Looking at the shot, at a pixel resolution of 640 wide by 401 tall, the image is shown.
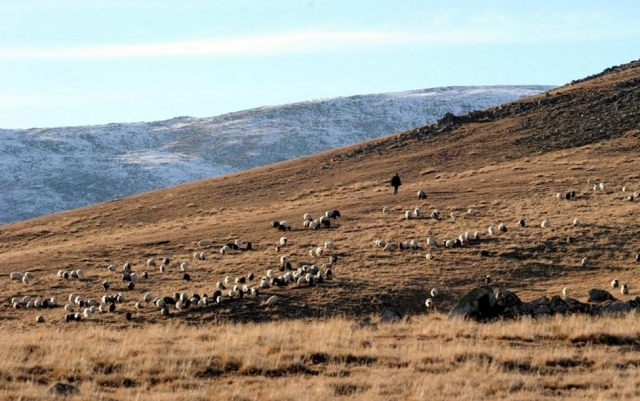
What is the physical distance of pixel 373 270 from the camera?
35.4m

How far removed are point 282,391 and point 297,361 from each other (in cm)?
267

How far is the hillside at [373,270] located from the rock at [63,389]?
0.17m

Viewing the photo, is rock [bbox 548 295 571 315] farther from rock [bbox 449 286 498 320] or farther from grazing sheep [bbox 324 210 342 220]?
grazing sheep [bbox 324 210 342 220]

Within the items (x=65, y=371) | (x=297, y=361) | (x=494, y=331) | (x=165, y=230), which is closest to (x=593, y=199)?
(x=165, y=230)

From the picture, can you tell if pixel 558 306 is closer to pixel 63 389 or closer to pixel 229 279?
pixel 63 389

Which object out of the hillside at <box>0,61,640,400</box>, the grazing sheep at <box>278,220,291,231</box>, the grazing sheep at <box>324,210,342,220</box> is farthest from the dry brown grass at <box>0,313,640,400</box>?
the grazing sheep at <box>324,210,342,220</box>

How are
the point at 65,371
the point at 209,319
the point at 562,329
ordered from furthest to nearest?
the point at 209,319 < the point at 562,329 < the point at 65,371

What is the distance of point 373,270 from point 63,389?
22.3 metres

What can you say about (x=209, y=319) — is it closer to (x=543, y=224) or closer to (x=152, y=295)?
(x=152, y=295)

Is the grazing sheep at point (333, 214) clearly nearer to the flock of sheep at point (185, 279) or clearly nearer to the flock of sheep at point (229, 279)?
the flock of sheep at point (229, 279)

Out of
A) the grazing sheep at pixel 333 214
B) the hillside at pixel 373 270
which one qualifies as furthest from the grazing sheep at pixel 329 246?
the grazing sheep at pixel 333 214

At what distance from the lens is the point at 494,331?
20109 millimetres

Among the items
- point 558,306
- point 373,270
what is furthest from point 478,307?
point 373,270

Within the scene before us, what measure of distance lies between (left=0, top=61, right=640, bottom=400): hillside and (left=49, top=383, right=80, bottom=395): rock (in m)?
0.17
